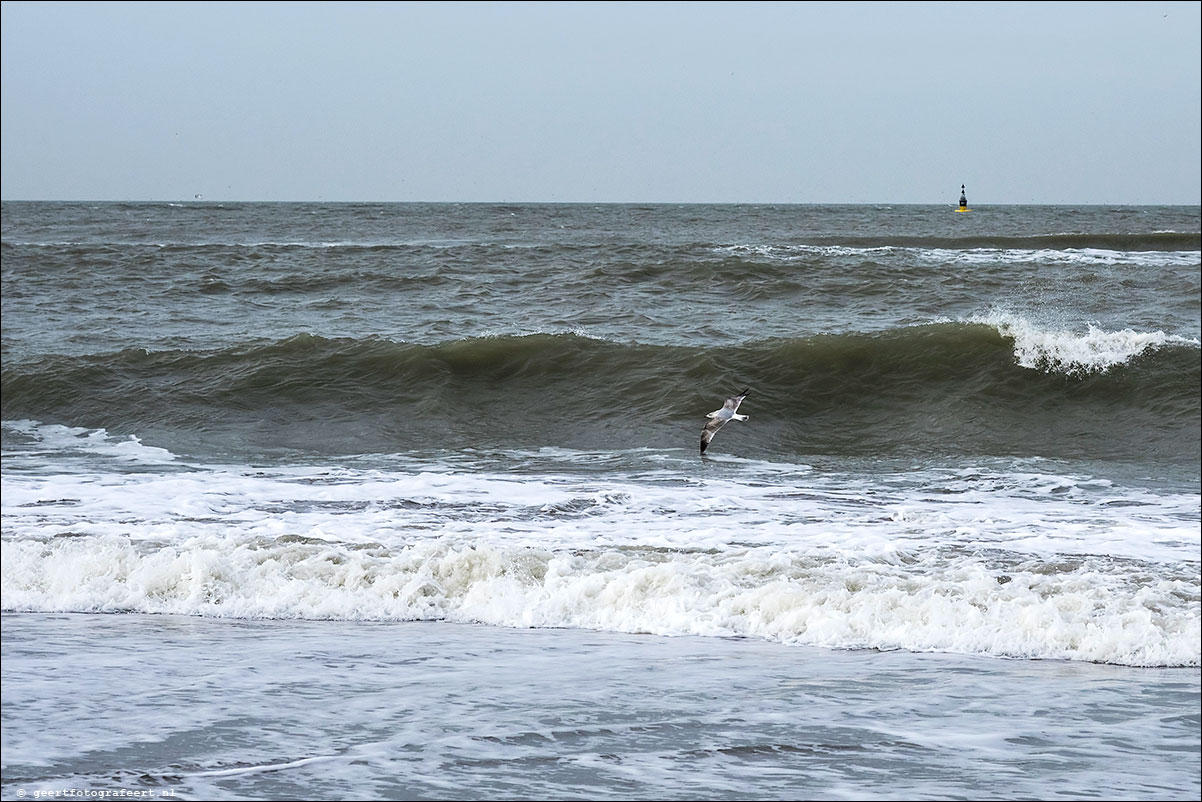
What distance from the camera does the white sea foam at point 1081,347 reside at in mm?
12750

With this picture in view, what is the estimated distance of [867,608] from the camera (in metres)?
5.48

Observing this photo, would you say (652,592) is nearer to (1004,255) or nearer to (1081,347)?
(1081,347)

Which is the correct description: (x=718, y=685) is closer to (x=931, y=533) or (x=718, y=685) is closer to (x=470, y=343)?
(x=931, y=533)

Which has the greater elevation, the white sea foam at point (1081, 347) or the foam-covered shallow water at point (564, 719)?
the white sea foam at point (1081, 347)

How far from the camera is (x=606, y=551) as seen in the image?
650 centimetres

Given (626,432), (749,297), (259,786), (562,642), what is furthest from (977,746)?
(749,297)

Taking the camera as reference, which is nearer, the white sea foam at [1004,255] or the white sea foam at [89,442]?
the white sea foam at [89,442]

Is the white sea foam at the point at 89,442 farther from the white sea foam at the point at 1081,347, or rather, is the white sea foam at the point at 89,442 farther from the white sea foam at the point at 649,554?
the white sea foam at the point at 1081,347

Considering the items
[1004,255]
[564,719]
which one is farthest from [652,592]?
[1004,255]

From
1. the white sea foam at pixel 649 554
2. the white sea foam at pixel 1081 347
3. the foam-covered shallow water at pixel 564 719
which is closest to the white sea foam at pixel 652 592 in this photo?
the white sea foam at pixel 649 554

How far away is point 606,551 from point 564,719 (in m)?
2.38

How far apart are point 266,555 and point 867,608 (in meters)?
3.17

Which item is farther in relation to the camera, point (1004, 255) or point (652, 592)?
point (1004, 255)

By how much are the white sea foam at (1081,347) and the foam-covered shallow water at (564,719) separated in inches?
335
